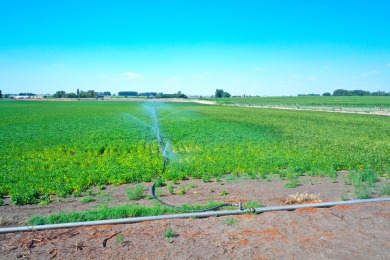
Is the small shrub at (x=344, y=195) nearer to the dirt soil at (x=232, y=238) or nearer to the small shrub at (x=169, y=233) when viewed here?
the dirt soil at (x=232, y=238)

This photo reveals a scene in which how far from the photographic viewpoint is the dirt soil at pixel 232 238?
493 cm

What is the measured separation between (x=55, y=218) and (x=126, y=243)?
2.26 meters

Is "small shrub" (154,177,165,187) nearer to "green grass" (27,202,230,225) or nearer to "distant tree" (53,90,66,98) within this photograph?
"green grass" (27,202,230,225)

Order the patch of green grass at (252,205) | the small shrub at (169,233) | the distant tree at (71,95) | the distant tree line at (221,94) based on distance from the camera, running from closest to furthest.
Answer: the small shrub at (169,233) → the patch of green grass at (252,205) → the distant tree at (71,95) → the distant tree line at (221,94)

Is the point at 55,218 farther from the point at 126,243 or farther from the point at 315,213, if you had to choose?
the point at 315,213

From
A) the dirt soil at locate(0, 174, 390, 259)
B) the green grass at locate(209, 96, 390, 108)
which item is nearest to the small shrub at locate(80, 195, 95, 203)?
the dirt soil at locate(0, 174, 390, 259)

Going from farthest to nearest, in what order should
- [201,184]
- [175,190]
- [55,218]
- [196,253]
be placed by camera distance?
[201,184] → [175,190] → [55,218] → [196,253]

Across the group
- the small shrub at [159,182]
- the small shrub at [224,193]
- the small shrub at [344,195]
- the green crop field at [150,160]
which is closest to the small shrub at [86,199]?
the green crop field at [150,160]

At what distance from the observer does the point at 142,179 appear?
33.9 feet

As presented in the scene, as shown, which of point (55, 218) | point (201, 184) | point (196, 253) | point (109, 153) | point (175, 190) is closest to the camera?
point (196, 253)

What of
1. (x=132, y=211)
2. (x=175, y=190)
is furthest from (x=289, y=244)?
(x=175, y=190)

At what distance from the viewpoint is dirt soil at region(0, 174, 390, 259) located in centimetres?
493

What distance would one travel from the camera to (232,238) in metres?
5.45

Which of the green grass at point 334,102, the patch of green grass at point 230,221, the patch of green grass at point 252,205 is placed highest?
the green grass at point 334,102
